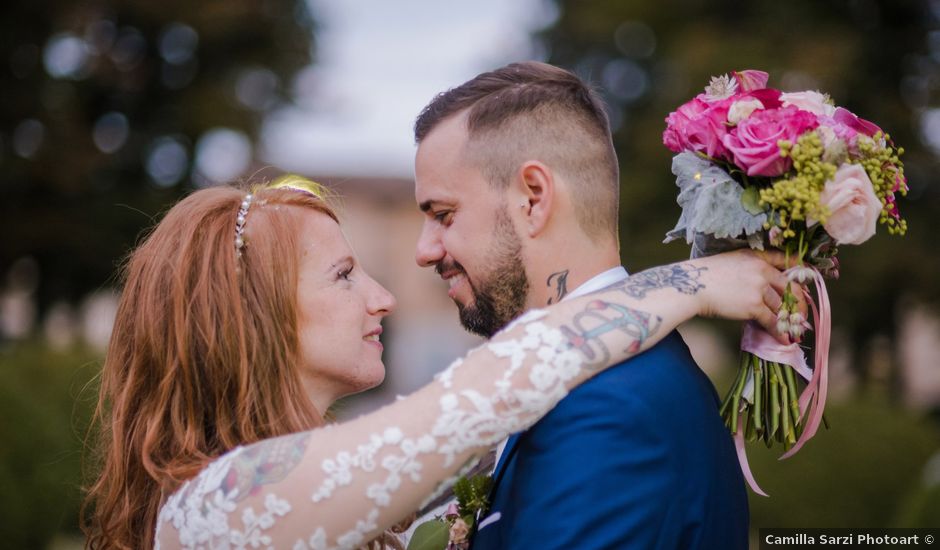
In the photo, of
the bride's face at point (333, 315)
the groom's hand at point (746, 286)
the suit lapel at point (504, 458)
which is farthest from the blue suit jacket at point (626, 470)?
the bride's face at point (333, 315)

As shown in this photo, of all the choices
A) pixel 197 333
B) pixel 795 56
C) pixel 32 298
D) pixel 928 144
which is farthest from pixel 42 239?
pixel 197 333

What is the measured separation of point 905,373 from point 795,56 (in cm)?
787

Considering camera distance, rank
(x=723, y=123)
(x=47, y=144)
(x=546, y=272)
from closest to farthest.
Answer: (x=723, y=123) < (x=546, y=272) < (x=47, y=144)

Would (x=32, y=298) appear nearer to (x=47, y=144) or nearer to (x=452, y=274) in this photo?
(x=47, y=144)

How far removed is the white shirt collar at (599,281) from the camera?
9.93 feet

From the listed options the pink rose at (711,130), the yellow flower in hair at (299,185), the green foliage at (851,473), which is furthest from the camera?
the green foliage at (851,473)

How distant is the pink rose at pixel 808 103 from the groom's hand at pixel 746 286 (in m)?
0.47

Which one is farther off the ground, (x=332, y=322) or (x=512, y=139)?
(x=512, y=139)

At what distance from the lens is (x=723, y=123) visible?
9.60 ft

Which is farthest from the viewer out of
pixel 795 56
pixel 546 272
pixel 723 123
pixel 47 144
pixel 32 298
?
pixel 32 298

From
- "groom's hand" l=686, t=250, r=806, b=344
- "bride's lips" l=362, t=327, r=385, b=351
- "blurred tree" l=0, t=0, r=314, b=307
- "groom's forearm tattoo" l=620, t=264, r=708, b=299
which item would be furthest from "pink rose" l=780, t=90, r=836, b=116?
"blurred tree" l=0, t=0, r=314, b=307

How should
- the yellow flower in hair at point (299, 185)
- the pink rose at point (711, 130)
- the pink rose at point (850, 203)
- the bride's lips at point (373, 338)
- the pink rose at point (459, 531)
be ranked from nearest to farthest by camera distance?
1. the pink rose at point (850, 203)
2. the pink rose at point (711, 130)
3. the pink rose at point (459, 531)
4. the bride's lips at point (373, 338)
5. the yellow flower in hair at point (299, 185)

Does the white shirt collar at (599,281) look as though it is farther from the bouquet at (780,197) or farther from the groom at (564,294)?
the bouquet at (780,197)

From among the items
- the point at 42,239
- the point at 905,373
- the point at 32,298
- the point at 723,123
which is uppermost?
the point at 723,123
